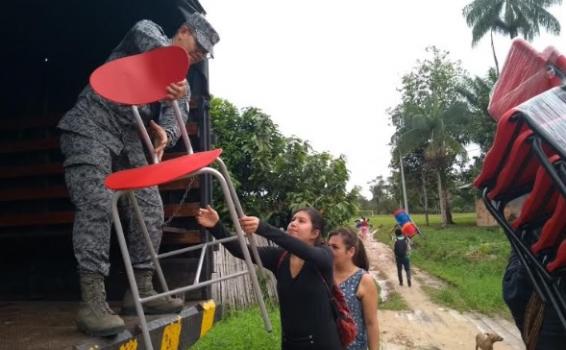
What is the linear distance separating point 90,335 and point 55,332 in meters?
0.25

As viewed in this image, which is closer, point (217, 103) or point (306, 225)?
point (306, 225)

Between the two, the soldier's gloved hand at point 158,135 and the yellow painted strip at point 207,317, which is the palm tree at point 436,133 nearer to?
the yellow painted strip at point 207,317

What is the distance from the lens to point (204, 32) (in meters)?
2.08

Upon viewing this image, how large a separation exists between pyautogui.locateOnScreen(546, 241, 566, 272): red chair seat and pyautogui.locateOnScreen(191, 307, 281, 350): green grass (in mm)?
3444

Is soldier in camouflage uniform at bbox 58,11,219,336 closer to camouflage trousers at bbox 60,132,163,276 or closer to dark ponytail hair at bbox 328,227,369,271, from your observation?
camouflage trousers at bbox 60,132,163,276

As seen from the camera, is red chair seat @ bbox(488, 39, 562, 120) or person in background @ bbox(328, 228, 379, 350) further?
person in background @ bbox(328, 228, 379, 350)

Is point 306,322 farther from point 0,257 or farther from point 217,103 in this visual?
point 217,103

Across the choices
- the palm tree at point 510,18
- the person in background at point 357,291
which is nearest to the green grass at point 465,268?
the person in background at point 357,291

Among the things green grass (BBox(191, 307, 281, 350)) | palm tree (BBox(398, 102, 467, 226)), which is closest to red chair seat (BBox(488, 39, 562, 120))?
green grass (BBox(191, 307, 281, 350))

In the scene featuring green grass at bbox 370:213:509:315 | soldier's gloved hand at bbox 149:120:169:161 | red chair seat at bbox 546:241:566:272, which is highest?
soldier's gloved hand at bbox 149:120:169:161

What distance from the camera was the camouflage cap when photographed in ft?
6.74

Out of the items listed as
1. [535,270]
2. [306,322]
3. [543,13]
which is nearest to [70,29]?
[306,322]

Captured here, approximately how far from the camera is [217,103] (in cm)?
868

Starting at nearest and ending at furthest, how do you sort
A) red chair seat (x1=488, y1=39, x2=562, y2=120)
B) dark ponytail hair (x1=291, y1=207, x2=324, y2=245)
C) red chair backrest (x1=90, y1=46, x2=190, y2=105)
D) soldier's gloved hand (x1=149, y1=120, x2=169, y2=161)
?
1. red chair seat (x1=488, y1=39, x2=562, y2=120)
2. red chair backrest (x1=90, y1=46, x2=190, y2=105)
3. soldier's gloved hand (x1=149, y1=120, x2=169, y2=161)
4. dark ponytail hair (x1=291, y1=207, x2=324, y2=245)
